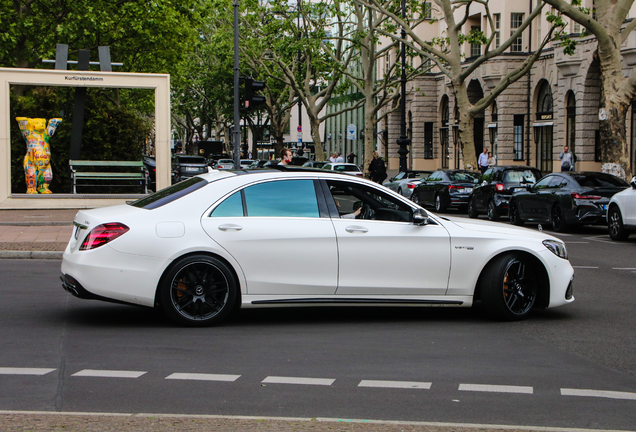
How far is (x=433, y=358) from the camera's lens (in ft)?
21.5

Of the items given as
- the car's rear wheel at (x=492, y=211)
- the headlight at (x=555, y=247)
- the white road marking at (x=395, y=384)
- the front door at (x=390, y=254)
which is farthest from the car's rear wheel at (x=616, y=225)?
the white road marking at (x=395, y=384)

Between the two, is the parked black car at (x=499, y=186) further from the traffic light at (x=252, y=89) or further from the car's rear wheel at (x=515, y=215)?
the traffic light at (x=252, y=89)

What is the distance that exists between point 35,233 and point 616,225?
449 inches

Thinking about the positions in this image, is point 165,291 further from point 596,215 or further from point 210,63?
point 210,63

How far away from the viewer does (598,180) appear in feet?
62.9

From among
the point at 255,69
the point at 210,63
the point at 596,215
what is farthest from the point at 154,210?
the point at 210,63

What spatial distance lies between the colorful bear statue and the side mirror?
58.6ft

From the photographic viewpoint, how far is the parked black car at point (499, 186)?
23.0 meters

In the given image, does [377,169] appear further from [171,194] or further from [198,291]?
[198,291]

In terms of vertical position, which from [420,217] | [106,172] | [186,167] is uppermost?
[186,167]

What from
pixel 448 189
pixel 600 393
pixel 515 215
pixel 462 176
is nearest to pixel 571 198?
pixel 515 215

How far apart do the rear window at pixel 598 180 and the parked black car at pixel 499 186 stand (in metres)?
2.87

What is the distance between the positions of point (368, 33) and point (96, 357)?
120ft

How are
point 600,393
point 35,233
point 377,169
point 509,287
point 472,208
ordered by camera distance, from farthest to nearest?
point 377,169 → point 472,208 → point 35,233 → point 509,287 → point 600,393
